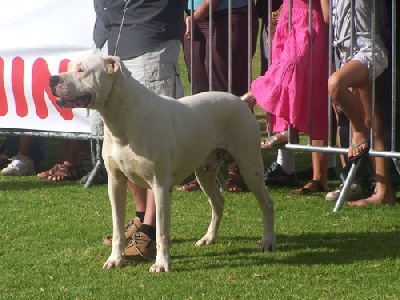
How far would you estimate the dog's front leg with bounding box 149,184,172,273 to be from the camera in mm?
6312

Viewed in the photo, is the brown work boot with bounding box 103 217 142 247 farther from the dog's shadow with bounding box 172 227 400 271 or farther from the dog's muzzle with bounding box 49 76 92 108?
the dog's muzzle with bounding box 49 76 92 108

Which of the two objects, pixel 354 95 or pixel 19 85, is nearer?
pixel 354 95

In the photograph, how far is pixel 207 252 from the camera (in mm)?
6926

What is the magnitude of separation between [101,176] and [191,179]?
93 centimetres

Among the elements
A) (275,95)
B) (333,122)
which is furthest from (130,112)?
(333,122)

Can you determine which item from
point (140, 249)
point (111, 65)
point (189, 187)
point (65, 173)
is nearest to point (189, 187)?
point (189, 187)

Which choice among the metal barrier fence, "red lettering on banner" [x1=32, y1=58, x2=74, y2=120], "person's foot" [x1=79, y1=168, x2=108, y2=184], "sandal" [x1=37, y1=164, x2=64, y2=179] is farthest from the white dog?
"sandal" [x1=37, y1=164, x2=64, y2=179]

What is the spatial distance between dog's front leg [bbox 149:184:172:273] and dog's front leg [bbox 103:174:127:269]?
286 millimetres

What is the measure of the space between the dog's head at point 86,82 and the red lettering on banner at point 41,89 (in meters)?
3.55

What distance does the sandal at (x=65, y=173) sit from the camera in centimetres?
973

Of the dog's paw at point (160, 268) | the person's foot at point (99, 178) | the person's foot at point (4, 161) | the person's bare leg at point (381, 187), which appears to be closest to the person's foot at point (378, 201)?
the person's bare leg at point (381, 187)

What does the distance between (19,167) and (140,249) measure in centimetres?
373

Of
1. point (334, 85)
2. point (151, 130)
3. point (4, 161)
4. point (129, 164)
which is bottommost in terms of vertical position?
point (4, 161)

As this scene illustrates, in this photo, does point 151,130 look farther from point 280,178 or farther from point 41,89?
point 41,89
